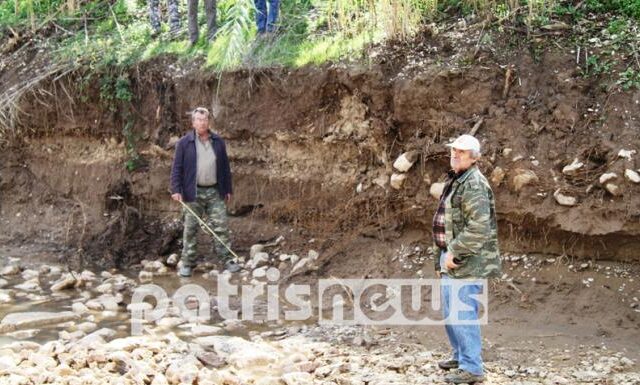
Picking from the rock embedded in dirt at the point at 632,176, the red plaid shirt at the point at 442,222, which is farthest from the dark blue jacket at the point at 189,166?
the rock embedded in dirt at the point at 632,176

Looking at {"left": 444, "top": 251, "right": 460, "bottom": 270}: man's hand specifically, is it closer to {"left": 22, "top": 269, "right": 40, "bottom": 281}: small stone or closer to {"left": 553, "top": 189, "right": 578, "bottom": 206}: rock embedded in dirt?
{"left": 553, "top": 189, "right": 578, "bottom": 206}: rock embedded in dirt

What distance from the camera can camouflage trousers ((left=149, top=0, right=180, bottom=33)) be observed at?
32.8 feet

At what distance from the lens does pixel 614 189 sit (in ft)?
19.9

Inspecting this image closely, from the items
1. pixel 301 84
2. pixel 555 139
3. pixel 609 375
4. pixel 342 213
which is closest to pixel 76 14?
pixel 301 84

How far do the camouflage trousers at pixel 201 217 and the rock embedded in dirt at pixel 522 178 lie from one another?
3.07m

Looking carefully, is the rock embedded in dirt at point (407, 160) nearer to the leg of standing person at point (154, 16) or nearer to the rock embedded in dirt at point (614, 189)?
the rock embedded in dirt at point (614, 189)

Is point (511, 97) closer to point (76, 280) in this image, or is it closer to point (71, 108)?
point (76, 280)

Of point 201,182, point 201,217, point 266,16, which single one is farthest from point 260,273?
point 266,16

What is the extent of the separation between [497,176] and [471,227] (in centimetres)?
232

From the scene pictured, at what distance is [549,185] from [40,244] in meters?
6.20

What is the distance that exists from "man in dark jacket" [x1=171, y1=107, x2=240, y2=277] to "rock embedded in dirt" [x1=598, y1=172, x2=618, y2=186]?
376cm

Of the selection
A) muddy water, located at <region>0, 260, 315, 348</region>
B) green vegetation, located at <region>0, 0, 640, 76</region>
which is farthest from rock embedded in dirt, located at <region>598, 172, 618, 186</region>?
muddy water, located at <region>0, 260, 315, 348</region>

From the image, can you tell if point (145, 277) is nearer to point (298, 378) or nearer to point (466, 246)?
point (298, 378)

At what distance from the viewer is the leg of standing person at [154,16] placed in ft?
33.0
